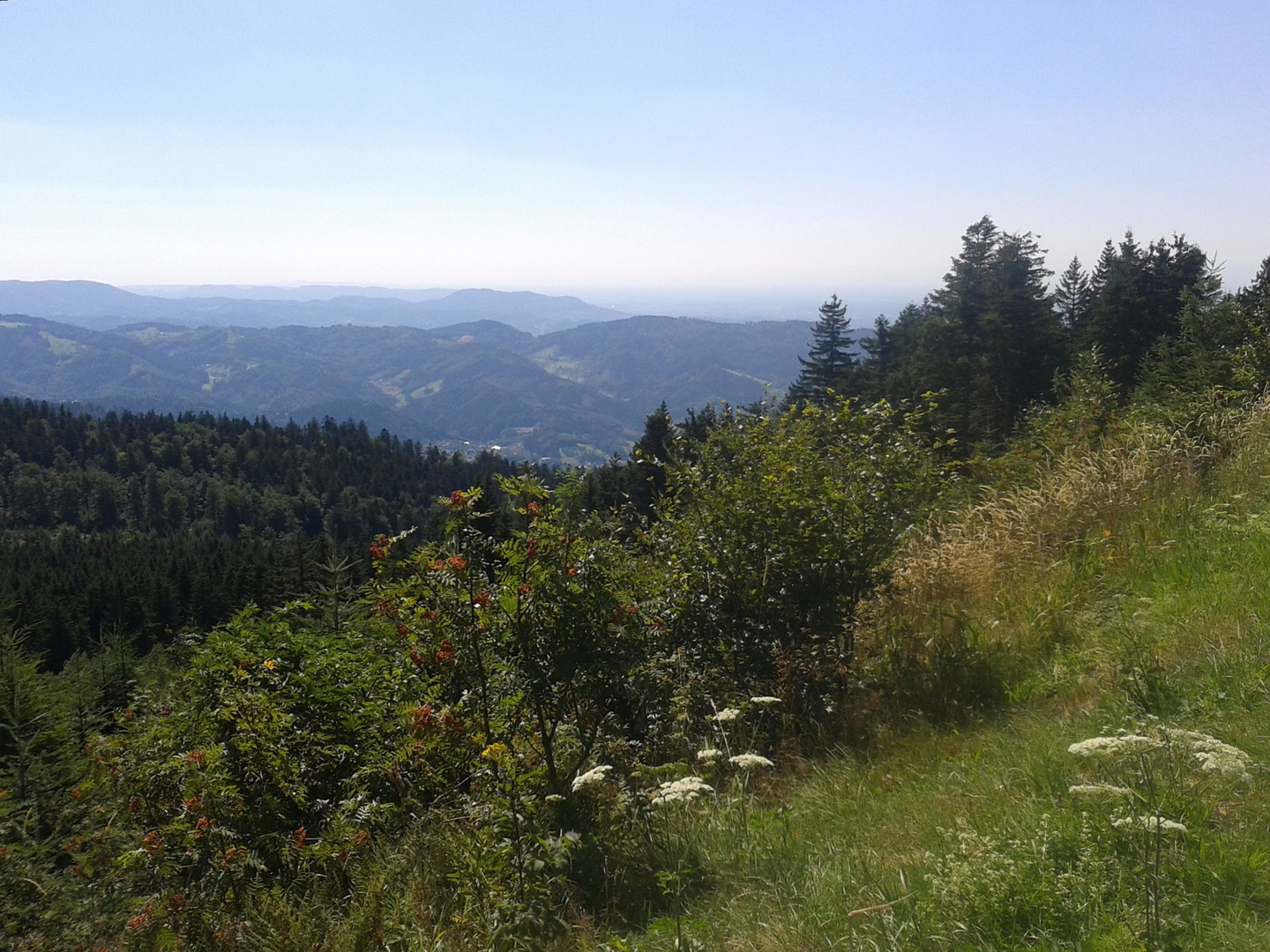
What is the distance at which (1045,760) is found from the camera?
2.93m

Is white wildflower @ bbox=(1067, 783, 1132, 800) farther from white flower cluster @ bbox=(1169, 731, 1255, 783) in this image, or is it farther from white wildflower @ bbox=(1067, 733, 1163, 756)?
white flower cluster @ bbox=(1169, 731, 1255, 783)

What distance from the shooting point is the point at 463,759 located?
408 cm

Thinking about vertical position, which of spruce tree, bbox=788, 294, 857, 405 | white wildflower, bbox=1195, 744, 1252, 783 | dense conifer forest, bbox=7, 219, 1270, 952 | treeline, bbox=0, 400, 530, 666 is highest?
spruce tree, bbox=788, 294, 857, 405

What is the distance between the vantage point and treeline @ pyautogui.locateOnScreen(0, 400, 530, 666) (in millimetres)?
89125

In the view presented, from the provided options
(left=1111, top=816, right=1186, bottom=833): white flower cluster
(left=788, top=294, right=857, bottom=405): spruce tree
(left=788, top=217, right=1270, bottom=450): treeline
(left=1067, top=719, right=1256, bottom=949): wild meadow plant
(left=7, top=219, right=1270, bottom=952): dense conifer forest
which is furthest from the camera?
(left=788, top=294, right=857, bottom=405): spruce tree

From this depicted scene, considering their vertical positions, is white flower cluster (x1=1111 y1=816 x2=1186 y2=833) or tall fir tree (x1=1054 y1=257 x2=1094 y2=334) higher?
tall fir tree (x1=1054 y1=257 x2=1094 y2=334)

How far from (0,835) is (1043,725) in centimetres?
781

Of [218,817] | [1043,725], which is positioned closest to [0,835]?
[218,817]

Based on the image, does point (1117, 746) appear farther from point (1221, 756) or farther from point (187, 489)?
point (187, 489)

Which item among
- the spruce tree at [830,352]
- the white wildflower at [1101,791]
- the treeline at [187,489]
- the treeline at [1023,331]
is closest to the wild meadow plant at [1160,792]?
the white wildflower at [1101,791]

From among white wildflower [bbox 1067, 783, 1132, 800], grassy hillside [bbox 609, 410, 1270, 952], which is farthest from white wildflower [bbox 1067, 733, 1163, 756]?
grassy hillside [bbox 609, 410, 1270, 952]

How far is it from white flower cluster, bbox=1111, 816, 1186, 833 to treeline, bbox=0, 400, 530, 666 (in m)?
80.8

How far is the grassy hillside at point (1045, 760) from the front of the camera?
6.84 feet

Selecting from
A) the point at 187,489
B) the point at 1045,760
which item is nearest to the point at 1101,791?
the point at 1045,760
